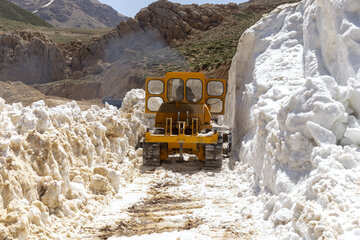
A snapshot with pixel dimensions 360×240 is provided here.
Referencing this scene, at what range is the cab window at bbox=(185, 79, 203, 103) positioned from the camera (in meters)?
10.7

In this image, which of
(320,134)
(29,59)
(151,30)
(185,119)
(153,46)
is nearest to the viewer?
(320,134)

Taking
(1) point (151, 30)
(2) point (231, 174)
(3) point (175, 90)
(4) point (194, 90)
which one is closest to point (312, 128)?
(2) point (231, 174)

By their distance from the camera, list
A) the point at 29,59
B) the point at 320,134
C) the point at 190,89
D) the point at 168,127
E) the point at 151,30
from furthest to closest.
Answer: the point at 29,59
the point at 151,30
the point at 190,89
the point at 168,127
the point at 320,134

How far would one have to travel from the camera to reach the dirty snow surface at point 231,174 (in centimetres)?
425

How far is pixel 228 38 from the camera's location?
49938 millimetres

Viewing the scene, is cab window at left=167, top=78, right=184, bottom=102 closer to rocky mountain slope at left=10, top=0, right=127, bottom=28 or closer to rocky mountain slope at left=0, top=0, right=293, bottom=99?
rocky mountain slope at left=0, top=0, right=293, bottom=99

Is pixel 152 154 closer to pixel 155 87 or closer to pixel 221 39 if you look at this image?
pixel 155 87

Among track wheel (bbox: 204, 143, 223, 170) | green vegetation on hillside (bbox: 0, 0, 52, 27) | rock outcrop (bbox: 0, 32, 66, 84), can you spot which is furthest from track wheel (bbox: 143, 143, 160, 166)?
green vegetation on hillside (bbox: 0, 0, 52, 27)

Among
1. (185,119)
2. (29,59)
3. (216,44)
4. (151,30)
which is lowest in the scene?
(185,119)

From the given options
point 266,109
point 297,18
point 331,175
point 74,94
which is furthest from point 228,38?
point 331,175

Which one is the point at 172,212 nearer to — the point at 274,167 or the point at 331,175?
the point at 274,167

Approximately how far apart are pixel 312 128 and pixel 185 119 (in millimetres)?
5610

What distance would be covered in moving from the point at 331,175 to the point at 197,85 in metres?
6.90

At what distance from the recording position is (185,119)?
10484mm
